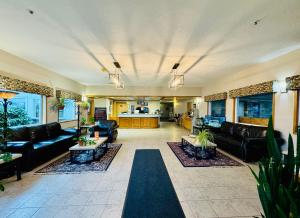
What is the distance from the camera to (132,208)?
2201mm

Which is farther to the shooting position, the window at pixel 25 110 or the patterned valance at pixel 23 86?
the window at pixel 25 110

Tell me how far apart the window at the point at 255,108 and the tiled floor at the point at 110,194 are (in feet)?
7.32

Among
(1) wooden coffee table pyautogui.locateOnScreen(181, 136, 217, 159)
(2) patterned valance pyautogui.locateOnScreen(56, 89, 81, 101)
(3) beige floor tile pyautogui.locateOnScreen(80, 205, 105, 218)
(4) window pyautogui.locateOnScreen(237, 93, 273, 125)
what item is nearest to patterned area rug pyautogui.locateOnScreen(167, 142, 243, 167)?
(1) wooden coffee table pyautogui.locateOnScreen(181, 136, 217, 159)

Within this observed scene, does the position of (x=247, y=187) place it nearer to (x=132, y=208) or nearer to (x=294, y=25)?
(x=132, y=208)

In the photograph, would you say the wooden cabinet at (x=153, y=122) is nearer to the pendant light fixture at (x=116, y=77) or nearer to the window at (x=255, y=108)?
the window at (x=255, y=108)

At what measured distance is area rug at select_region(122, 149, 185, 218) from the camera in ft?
6.94

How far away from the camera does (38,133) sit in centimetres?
456

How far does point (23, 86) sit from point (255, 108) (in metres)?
7.22

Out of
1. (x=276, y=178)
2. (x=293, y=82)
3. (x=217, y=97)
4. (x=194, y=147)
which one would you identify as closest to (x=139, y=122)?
(x=217, y=97)

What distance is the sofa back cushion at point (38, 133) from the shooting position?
14.3 ft

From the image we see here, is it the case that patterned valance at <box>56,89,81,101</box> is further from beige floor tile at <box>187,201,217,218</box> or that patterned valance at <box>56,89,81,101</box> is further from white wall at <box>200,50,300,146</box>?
white wall at <box>200,50,300,146</box>

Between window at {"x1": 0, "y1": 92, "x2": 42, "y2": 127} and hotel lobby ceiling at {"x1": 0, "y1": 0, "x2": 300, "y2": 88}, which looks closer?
hotel lobby ceiling at {"x1": 0, "y1": 0, "x2": 300, "y2": 88}

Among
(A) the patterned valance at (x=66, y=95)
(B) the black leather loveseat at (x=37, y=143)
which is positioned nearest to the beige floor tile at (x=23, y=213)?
(B) the black leather loveseat at (x=37, y=143)

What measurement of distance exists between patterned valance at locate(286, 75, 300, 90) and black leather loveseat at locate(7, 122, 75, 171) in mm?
5928
